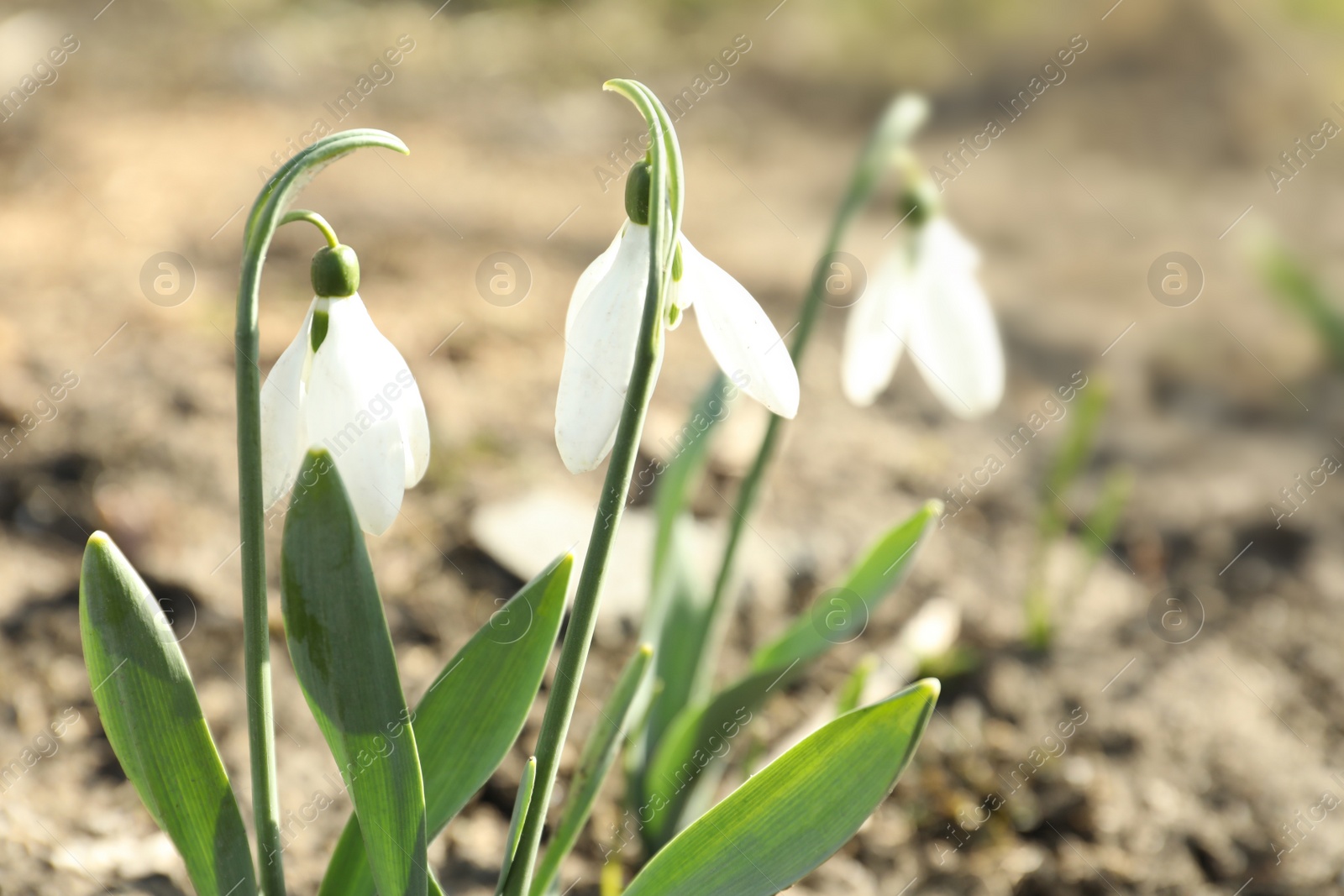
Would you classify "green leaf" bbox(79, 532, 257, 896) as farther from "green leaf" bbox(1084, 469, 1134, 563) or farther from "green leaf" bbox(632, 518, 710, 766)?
"green leaf" bbox(1084, 469, 1134, 563)

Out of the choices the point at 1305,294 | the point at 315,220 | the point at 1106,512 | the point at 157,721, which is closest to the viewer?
the point at 315,220

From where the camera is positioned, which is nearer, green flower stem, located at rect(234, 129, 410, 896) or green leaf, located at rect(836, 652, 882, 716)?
green flower stem, located at rect(234, 129, 410, 896)

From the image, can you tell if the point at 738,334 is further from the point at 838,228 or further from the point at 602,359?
the point at 838,228

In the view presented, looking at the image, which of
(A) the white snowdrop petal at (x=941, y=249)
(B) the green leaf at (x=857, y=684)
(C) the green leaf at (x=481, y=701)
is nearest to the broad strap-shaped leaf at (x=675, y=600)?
(B) the green leaf at (x=857, y=684)

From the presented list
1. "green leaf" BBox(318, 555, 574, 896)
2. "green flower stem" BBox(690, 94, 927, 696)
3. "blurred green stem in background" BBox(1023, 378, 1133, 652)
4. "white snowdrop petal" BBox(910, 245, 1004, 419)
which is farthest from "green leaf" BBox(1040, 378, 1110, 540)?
"green leaf" BBox(318, 555, 574, 896)

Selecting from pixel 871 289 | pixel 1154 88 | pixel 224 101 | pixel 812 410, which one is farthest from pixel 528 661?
pixel 1154 88

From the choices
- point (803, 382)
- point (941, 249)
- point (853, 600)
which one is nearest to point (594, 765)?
point (853, 600)
